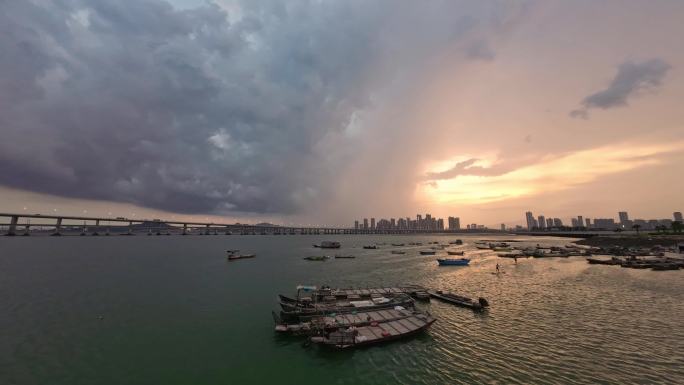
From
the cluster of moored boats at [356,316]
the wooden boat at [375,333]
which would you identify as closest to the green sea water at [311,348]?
the wooden boat at [375,333]

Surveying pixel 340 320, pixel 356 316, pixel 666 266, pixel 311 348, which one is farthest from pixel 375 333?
pixel 666 266

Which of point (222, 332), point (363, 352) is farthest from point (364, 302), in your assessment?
point (222, 332)

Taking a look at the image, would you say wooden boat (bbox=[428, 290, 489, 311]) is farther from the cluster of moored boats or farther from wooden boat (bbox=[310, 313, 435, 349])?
wooden boat (bbox=[310, 313, 435, 349])

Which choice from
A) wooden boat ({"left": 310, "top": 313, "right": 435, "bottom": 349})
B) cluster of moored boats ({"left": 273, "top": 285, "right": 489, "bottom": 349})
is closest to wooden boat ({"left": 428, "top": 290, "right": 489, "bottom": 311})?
cluster of moored boats ({"left": 273, "top": 285, "right": 489, "bottom": 349})

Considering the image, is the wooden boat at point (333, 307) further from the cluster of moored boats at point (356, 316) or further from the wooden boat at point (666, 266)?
the wooden boat at point (666, 266)

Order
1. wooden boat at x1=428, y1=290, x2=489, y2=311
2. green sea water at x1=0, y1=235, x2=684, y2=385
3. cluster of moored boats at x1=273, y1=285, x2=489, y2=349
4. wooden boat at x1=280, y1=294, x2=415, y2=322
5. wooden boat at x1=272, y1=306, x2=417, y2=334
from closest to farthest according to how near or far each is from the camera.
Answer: green sea water at x1=0, y1=235, x2=684, y2=385
cluster of moored boats at x1=273, y1=285, x2=489, y2=349
wooden boat at x1=272, y1=306, x2=417, y2=334
wooden boat at x1=280, y1=294, x2=415, y2=322
wooden boat at x1=428, y1=290, x2=489, y2=311

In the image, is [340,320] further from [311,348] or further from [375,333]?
[311,348]

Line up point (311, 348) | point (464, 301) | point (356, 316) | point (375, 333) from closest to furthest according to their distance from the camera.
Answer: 1. point (311, 348)
2. point (375, 333)
3. point (356, 316)
4. point (464, 301)

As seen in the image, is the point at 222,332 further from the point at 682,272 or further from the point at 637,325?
the point at 682,272
